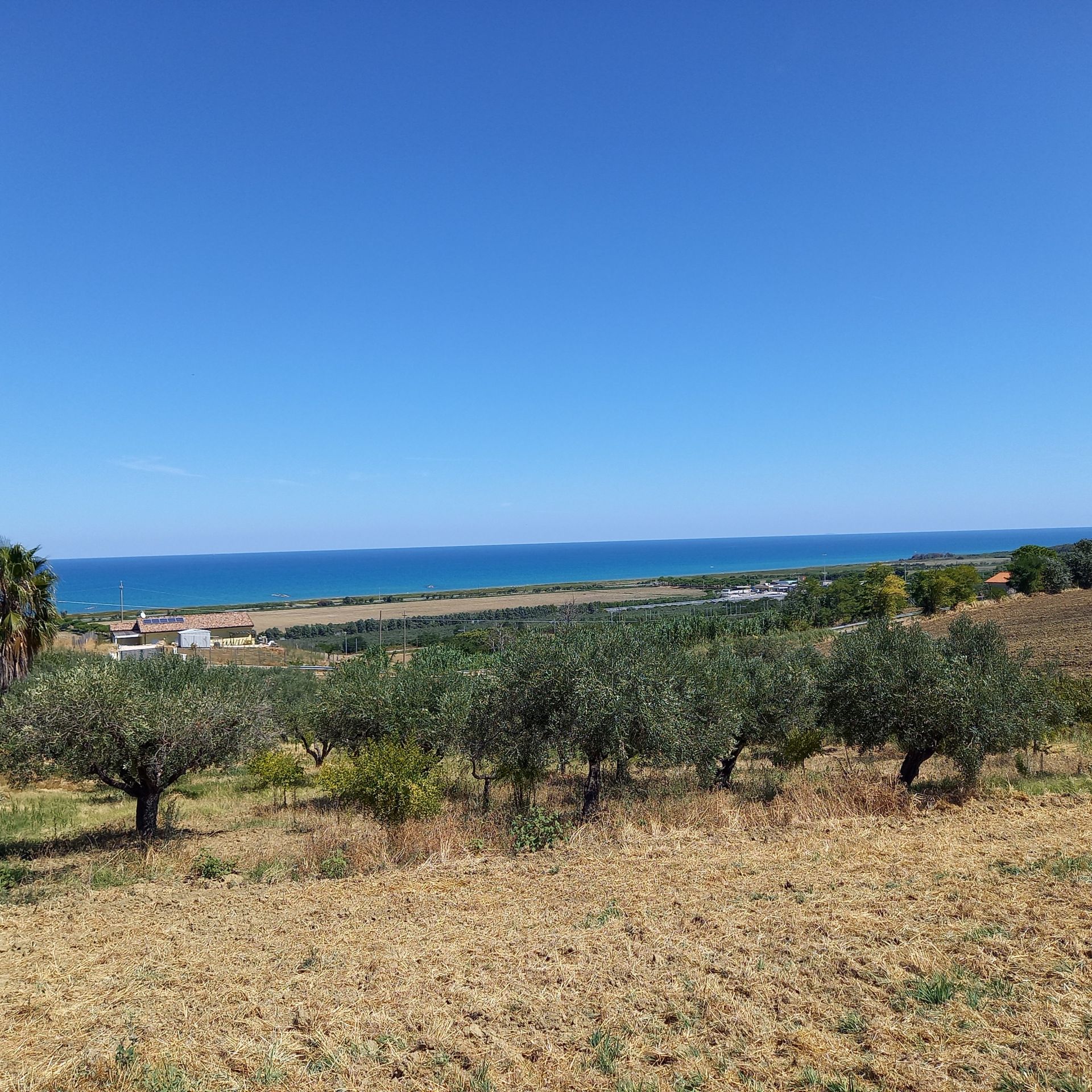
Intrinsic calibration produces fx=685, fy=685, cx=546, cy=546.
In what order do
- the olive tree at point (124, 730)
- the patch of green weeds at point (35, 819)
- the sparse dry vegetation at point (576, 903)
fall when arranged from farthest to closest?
the patch of green weeds at point (35, 819), the olive tree at point (124, 730), the sparse dry vegetation at point (576, 903)

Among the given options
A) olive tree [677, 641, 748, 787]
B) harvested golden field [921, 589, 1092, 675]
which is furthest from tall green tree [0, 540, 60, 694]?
harvested golden field [921, 589, 1092, 675]

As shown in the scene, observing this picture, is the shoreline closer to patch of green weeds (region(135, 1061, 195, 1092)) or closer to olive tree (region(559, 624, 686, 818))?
olive tree (region(559, 624, 686, 818))

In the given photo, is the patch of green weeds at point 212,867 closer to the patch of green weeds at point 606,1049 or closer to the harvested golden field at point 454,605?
the patch of green weeds at point 606,1049

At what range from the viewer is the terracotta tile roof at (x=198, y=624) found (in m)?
86.9

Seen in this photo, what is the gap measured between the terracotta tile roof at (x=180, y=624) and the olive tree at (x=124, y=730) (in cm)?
7845

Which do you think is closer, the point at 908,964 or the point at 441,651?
the point at 908,964

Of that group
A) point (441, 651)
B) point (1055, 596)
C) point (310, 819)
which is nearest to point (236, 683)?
point (310, 819)

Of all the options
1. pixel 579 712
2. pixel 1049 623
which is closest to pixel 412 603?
pixel 1049 623

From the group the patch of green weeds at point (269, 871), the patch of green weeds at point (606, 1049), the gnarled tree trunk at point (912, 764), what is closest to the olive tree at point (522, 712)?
the patch of green weeds at point (269, 871)

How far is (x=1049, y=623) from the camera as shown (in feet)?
181

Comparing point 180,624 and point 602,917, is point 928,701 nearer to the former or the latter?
point 602,917

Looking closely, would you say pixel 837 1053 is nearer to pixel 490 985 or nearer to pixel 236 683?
pixel 490 985

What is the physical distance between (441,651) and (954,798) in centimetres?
5189

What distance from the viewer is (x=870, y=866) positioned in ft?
35.0
